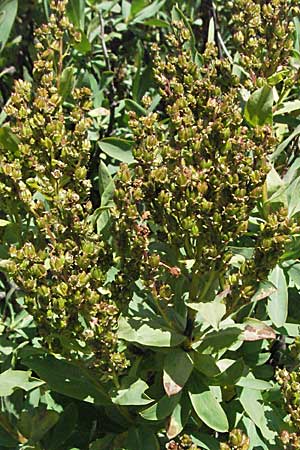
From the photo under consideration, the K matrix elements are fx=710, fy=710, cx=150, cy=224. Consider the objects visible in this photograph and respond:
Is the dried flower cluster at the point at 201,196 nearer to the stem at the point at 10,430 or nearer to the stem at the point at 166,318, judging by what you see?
the stem at the point at 166,318

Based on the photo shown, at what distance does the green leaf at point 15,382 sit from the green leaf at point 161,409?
310 mm

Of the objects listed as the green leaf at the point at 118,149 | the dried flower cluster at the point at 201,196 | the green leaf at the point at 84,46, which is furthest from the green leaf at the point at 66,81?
the dried flower cluster at the point at 201,196

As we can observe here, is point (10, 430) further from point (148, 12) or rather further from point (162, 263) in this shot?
point (148, 12)

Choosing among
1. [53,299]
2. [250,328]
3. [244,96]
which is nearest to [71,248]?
[53,299]

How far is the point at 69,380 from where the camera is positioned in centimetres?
197

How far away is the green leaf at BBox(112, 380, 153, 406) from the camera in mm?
1808

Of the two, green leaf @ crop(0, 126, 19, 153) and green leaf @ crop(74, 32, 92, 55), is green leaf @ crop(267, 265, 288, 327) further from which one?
green leaf @ crop(74, 32, 92, 55)

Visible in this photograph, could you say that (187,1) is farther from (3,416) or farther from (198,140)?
(3,416)

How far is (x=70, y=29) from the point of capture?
2377 mm

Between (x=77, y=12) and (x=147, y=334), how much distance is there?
157 cm

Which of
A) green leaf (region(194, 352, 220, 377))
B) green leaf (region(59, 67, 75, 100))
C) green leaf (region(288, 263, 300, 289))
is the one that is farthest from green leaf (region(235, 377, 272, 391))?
green leaf (region(59, 67, 75, 100))

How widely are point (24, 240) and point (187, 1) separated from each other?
1.86 metres

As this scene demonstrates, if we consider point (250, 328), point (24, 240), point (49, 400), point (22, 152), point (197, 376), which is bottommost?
point (49, 400)

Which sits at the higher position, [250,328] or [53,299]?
[53,299]
